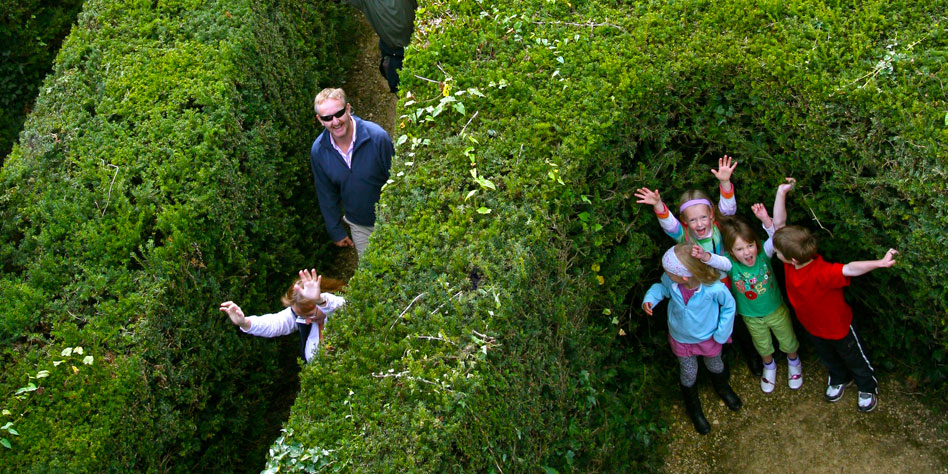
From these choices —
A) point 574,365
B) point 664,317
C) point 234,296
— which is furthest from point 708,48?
point 234,296

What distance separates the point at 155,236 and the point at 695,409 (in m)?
4.02

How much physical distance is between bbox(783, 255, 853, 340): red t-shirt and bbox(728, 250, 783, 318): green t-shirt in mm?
140

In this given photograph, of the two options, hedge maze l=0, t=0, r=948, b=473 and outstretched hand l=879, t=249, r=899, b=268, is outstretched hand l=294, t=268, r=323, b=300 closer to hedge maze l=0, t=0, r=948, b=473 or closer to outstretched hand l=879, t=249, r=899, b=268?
hedge maze l=0, t=0, r=948, b=473

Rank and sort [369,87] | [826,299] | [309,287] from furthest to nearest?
[369,87], [826,299], [309,287]

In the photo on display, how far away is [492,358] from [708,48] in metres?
2.89

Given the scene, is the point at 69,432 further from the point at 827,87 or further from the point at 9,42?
the point at 9,42

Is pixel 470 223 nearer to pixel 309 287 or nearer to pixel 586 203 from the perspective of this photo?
pixel 586 203

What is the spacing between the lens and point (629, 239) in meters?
5.86

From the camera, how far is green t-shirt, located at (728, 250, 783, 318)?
579cm

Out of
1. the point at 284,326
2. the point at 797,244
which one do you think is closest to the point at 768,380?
the point at 797,244

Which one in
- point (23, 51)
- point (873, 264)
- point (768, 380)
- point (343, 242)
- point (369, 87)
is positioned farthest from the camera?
point (23, 51)

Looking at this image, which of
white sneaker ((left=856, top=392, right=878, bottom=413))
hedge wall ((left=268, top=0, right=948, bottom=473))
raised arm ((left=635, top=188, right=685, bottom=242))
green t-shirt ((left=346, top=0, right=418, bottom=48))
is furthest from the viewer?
green t-shirt ((left=346, top=0, right=418, bottom=48))

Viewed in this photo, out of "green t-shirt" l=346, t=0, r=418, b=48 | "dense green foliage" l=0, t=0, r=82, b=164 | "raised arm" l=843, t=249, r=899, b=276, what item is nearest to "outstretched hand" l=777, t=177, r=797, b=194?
"raised arm" l=843, t=249, r=899, b=276

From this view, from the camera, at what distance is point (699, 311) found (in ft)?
18.4
